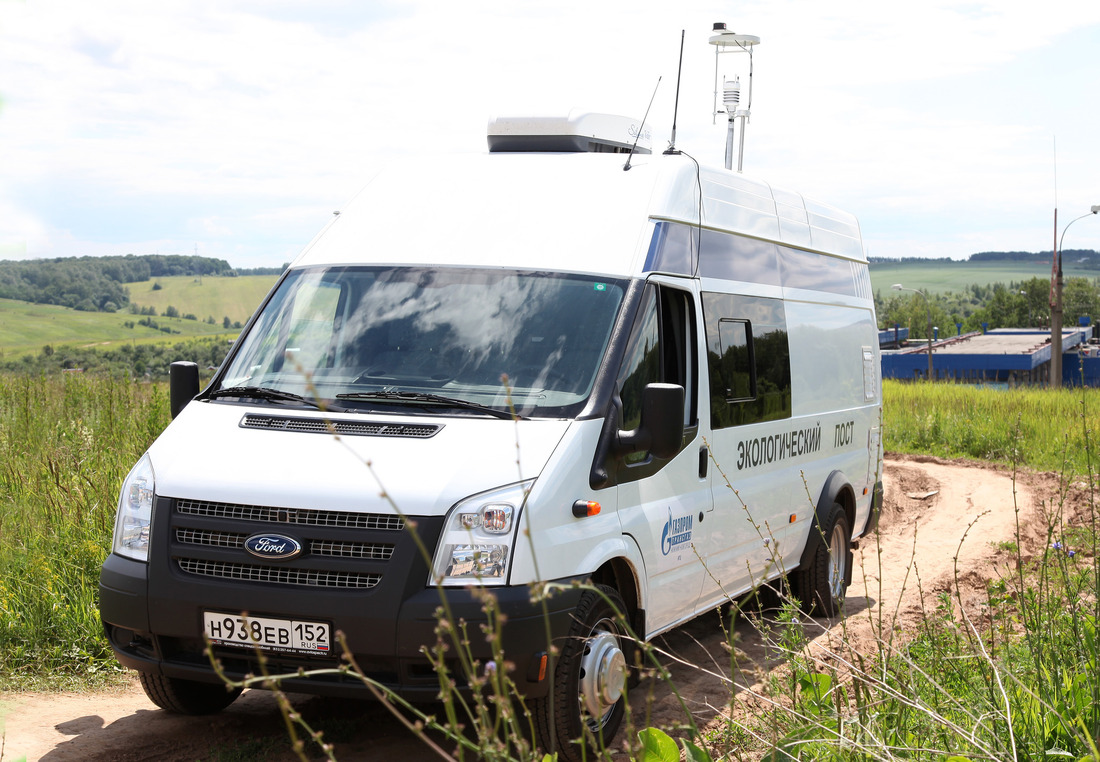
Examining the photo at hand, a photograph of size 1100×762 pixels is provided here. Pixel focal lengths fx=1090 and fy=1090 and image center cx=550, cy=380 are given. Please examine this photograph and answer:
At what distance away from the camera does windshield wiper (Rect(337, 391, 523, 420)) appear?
4996mm

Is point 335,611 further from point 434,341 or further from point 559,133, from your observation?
point 559,133

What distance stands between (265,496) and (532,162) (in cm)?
285

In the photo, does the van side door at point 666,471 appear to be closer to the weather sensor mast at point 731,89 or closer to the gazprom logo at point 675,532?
the gazprom logo at point 675,532

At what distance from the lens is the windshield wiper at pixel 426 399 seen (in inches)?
197

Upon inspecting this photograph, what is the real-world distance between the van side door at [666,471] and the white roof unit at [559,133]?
136 cm

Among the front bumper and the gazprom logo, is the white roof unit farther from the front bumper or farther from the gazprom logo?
the front bumper

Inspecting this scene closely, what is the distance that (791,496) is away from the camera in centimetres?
770

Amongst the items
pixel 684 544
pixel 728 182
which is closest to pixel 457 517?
pixel 684 544

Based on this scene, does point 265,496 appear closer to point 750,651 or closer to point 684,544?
point 684,544

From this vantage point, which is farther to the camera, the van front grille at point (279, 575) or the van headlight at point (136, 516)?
the van headlight at point (136, 516)

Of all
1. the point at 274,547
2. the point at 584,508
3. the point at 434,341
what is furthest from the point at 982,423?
the point at 274,547

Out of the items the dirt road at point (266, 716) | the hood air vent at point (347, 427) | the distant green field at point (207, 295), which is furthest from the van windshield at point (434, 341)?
the distant green field at point (207, 295)

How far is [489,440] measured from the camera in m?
4.77

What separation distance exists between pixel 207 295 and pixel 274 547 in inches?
3756
